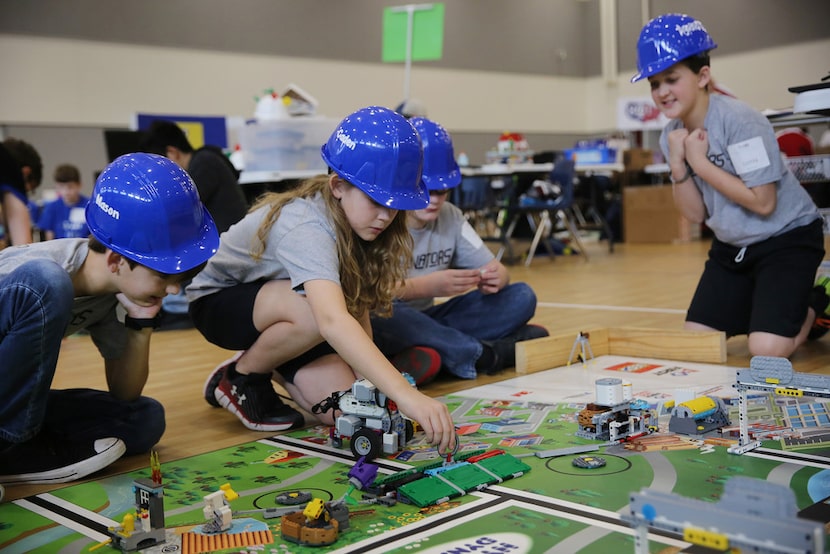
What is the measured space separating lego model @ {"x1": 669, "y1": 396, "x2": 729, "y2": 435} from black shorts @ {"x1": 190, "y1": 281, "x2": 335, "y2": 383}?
3.05ft

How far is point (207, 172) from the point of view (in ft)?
13.1

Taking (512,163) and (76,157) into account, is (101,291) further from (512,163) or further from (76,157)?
(76,157)

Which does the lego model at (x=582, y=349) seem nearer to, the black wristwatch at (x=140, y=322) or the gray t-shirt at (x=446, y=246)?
the gray t-shirt at (x=446, y=246)

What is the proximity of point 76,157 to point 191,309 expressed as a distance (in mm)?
8101

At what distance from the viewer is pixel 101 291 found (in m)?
1.83

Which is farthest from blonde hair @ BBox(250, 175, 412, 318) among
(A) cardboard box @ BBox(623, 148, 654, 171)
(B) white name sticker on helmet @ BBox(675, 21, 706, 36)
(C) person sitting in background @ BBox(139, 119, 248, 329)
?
(A) cardboard box @ BBox(623, 148, 654, 171)

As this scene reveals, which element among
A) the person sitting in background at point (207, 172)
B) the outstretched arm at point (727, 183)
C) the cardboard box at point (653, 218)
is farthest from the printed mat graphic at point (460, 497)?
the cardboard box at point (653, 218)

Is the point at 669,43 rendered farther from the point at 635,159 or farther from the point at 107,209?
the point at 635,159

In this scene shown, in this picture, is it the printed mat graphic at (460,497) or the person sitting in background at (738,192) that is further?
the person sitting in background at (738,192)

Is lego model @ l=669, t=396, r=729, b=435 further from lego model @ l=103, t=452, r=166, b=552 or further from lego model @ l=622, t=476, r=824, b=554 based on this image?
lego model @ l=103, t=452, r=166, b=552

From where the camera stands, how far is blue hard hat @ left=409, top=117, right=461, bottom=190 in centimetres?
262

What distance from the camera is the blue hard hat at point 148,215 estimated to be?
1632 millimetres

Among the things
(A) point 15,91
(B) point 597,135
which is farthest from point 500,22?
(A) point 15,91

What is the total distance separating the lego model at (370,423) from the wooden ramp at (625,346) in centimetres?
96
